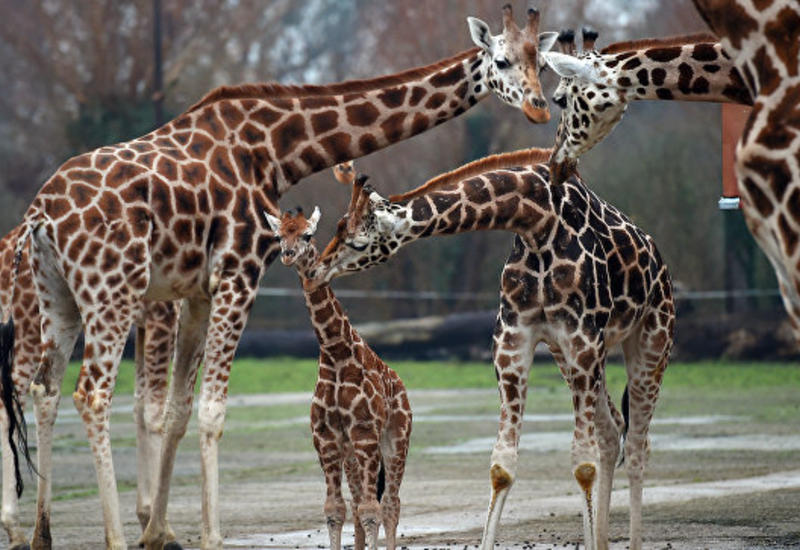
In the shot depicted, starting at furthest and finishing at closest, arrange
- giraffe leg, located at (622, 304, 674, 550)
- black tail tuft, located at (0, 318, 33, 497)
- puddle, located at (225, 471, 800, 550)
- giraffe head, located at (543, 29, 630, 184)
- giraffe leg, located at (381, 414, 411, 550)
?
puddle, located at (225, 471, 800, 550) < black tail tuft, located at (0, 318, 33, 497) < giraffe leg, located at (622, 304, 674, 550) < giraffe leg, located at (381, 414, 411, 550) < giraffe head, located at (543, 29, 630, 184)

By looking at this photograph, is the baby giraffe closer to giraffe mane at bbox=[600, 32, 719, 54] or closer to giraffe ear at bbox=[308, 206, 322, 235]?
giraffe ear at bbox=[308, 206, 322, 235]

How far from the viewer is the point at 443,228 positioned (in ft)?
26.0

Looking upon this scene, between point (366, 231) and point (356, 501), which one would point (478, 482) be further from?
point (366, 231)

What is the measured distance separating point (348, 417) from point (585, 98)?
2121mm

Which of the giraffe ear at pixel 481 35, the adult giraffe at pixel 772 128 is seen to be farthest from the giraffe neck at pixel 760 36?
the giraffe ear at pixel 481 35

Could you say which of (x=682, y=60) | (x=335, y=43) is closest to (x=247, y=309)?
(x=682, y=60)

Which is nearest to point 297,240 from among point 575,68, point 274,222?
point 274,222

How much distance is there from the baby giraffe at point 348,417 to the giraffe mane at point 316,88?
4.77 feet

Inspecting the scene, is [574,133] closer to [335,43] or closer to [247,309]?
[247,309]

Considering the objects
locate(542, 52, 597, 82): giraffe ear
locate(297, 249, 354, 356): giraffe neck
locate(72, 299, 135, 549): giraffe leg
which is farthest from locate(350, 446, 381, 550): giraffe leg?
locate(542, 52, 597, 82): giraffe ear

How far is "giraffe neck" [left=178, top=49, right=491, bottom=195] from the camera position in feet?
30.5

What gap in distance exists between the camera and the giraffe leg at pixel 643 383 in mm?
8586

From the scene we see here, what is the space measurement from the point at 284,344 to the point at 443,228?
66.3 feet

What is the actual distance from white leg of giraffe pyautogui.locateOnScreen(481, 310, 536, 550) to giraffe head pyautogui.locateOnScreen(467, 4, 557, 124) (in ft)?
4.87
